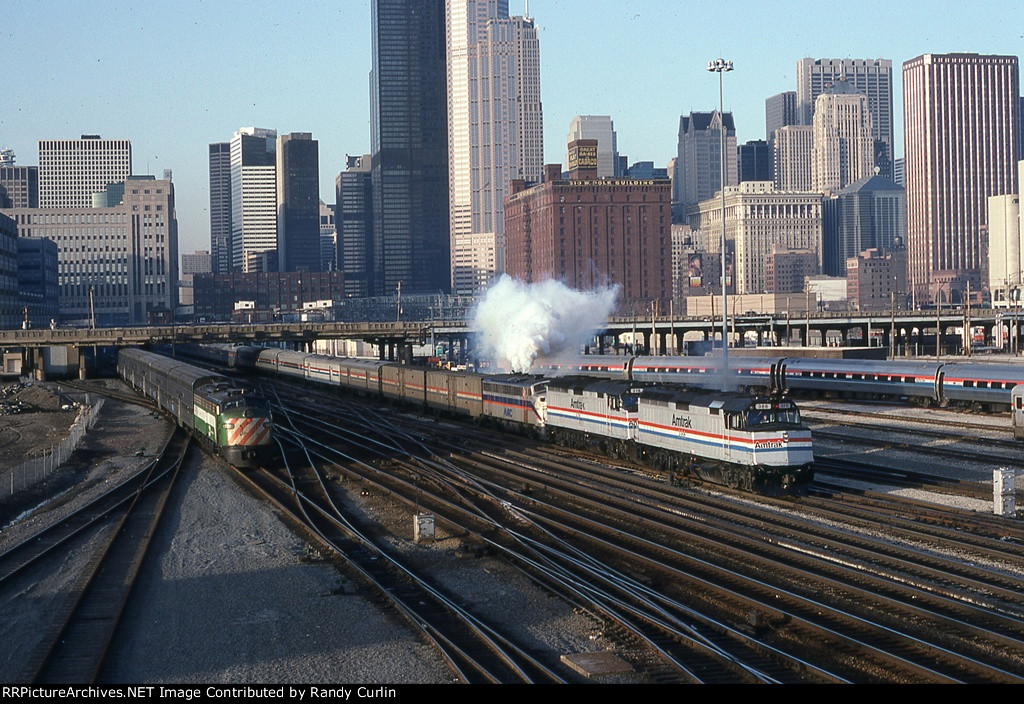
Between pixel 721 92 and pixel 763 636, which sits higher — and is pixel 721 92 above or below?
above

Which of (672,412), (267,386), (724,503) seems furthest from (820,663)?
(267,386)

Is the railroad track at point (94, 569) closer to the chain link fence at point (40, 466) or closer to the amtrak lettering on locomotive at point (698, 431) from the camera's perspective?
the chain link fence at point (40, 466)

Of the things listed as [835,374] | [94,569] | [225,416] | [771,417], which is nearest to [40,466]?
[225,416]

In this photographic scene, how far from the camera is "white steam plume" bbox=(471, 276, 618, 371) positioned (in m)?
77.1

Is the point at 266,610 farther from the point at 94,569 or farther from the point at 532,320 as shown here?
the point at 532,320

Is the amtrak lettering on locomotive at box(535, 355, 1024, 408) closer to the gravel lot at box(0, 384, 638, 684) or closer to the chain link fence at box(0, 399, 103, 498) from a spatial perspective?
the chain link fence at box(0, 399, 103, 498)

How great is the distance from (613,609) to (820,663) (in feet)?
15.6

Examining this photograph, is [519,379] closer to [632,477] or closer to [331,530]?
[632,477]

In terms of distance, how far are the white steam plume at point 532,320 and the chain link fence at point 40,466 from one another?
27.2 m

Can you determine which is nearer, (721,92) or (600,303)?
(721,92)

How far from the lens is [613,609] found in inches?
927

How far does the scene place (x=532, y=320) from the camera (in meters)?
77.1

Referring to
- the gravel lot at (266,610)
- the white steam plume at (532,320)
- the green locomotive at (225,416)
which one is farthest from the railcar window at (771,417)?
the white steam plume at (532,320)

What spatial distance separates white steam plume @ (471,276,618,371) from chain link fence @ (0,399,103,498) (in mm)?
27160
